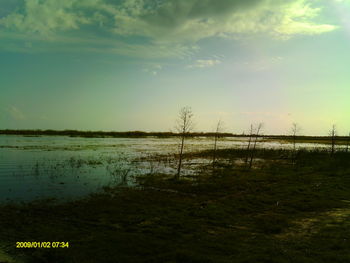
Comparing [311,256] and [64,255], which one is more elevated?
[311,256]

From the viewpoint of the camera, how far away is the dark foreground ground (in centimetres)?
674

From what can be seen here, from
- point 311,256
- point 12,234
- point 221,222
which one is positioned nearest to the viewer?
point 311,256

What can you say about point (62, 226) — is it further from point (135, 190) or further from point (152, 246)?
point (135, 190)

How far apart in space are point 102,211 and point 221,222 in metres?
5.27

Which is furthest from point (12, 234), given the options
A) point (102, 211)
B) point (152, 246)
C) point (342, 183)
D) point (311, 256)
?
point (342, 183)

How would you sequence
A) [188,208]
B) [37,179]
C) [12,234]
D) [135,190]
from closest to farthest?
[12,234] → [188,208] → [135,190] → [37,179]

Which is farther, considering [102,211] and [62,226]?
[102,211]

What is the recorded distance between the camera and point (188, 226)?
30.1ft

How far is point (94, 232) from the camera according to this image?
847cm

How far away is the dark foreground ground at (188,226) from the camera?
674 cm
